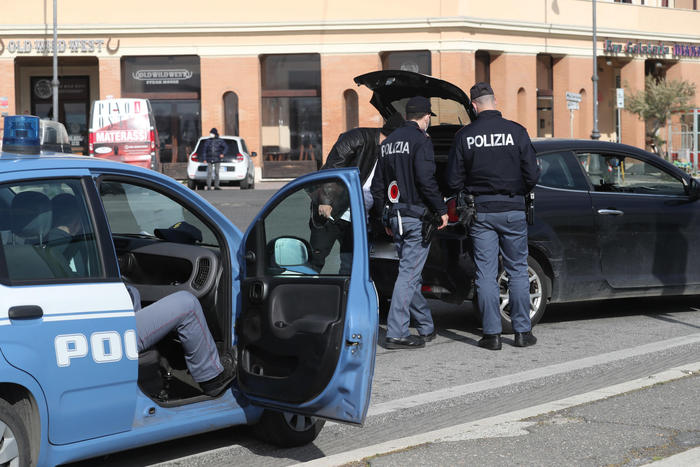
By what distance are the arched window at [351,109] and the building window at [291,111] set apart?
3.46 feet

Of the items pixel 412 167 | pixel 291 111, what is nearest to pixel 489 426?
pixel 412 167

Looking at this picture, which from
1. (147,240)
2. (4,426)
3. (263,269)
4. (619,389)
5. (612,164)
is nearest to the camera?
(4,426)

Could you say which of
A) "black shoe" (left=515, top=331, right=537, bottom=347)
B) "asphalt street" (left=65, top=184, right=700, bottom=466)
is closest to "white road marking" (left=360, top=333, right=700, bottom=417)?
"asphalt street" (left=65, top=184, right=700, bottom=466)

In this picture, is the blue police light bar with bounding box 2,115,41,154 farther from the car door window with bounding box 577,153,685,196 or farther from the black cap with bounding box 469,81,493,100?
the car door window with bounding box 577,153,685,196

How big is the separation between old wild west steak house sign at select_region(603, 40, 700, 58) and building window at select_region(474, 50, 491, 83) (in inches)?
240

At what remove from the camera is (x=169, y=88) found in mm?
40344

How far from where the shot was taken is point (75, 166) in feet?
14.8

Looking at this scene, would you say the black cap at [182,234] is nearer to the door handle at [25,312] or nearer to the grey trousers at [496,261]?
the door handle at [25,312]

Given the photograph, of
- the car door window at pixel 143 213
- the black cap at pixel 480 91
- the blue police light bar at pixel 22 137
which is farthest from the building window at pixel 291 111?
the blue police light bar at pixel 22 137

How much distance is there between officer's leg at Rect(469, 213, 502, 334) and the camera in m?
7.63

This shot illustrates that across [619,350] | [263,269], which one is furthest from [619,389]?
[263,269]

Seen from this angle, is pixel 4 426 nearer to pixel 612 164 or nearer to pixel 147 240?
pixel 147 240

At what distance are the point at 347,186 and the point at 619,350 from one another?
3.70 meters

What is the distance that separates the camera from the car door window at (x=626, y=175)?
8.74 meters
